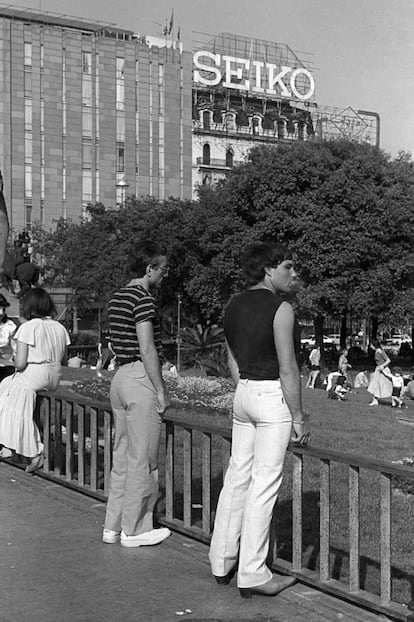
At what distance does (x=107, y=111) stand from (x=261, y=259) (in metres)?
88.9

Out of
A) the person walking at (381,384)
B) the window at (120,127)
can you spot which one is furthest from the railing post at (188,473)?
the window at (120,127)

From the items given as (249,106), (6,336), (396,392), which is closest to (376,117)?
(249,106)

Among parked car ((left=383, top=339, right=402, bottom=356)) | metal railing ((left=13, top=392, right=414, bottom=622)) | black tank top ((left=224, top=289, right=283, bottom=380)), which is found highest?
black tank top ((left=224, top=289, right=283, bottom=380))

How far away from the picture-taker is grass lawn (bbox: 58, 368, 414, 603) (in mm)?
6516

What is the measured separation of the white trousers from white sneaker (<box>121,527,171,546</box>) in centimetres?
108

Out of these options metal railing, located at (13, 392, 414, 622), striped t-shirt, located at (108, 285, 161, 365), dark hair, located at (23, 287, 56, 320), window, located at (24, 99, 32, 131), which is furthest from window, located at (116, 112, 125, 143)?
striped t-shirt, located at (108, 285, 161, 365)

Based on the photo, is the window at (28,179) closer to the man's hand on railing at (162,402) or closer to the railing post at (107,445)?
the railing post at (107,445)

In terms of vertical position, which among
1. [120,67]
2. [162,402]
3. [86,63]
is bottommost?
[162,402]

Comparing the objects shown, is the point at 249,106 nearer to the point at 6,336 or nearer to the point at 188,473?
the point at 6,336

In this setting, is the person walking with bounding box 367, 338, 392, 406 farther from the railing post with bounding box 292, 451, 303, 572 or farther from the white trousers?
the white trousers

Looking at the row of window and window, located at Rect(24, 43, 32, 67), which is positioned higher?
window, located at Rect(24, 43, 32, 67)

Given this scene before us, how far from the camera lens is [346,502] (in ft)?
28.3

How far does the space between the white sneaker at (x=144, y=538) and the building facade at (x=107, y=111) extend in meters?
76.1

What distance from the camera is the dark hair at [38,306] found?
8516mm
